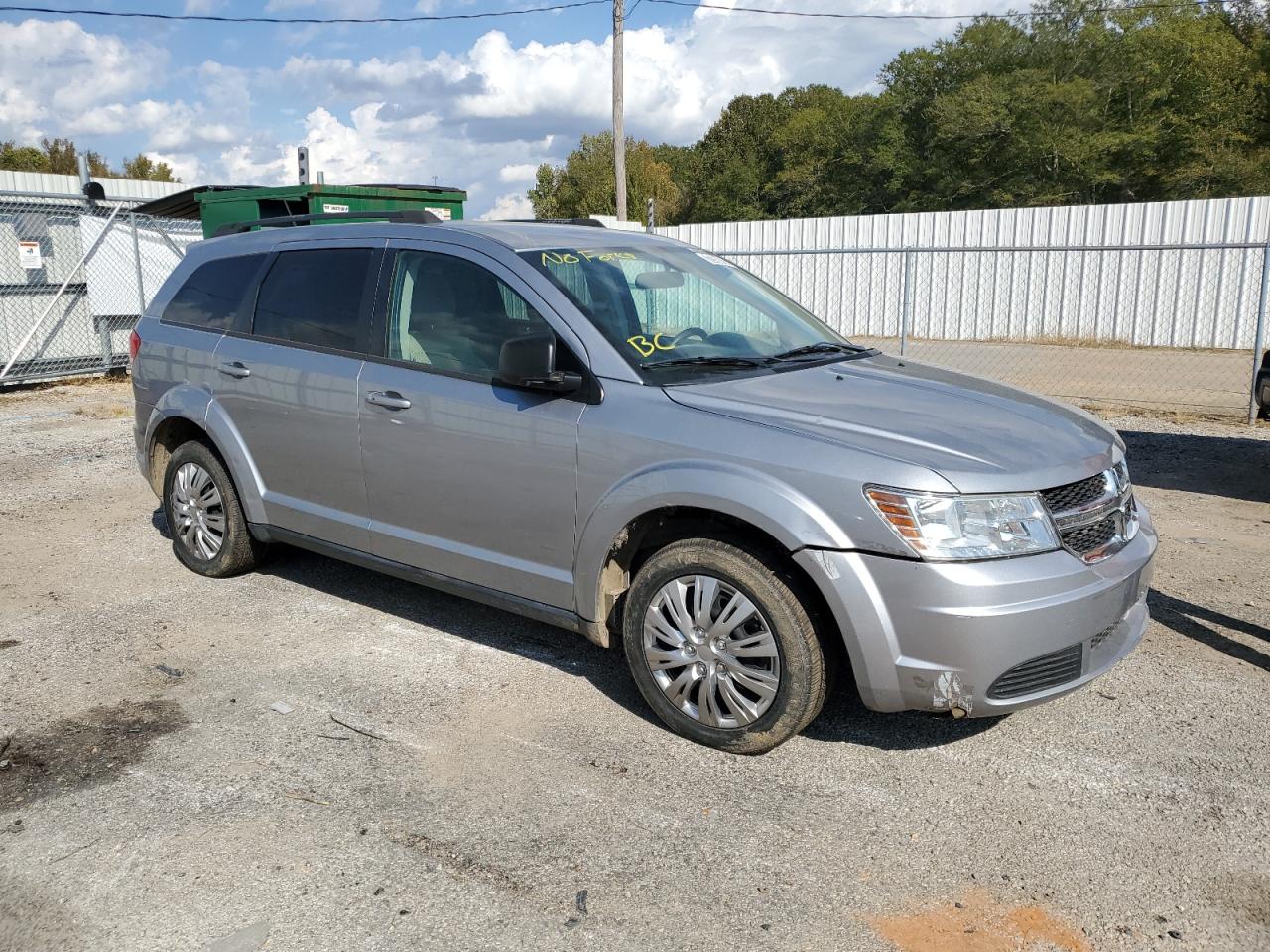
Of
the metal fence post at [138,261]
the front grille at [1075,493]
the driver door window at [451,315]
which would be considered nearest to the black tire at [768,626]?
the front grille at [1075,493]

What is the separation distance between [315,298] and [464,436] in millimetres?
1319

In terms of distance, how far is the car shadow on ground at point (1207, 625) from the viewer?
468 cm

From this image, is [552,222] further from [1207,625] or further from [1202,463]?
[1202,463]

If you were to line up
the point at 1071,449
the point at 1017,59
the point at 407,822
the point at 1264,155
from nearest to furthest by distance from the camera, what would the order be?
the point at 407,822 → the point at 1071,449 → the point at 1264,155 → the point at 1017,59

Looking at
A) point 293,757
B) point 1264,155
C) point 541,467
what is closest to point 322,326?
point 541,467

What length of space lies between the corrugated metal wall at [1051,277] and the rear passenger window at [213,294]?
1219 cm

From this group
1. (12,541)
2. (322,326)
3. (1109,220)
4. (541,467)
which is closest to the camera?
(541,467)

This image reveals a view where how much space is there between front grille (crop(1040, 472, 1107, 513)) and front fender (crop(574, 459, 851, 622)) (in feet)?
2.26

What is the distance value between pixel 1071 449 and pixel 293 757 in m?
2.93

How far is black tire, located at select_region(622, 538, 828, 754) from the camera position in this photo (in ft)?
11.5

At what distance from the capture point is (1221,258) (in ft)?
60.2

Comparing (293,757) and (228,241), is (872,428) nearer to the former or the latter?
(293,757)

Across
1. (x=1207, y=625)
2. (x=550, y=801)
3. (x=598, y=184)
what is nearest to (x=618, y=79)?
(x=1207, y=625)

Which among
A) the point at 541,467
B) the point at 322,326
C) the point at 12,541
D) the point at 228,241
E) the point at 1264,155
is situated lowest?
the point at 12,541
